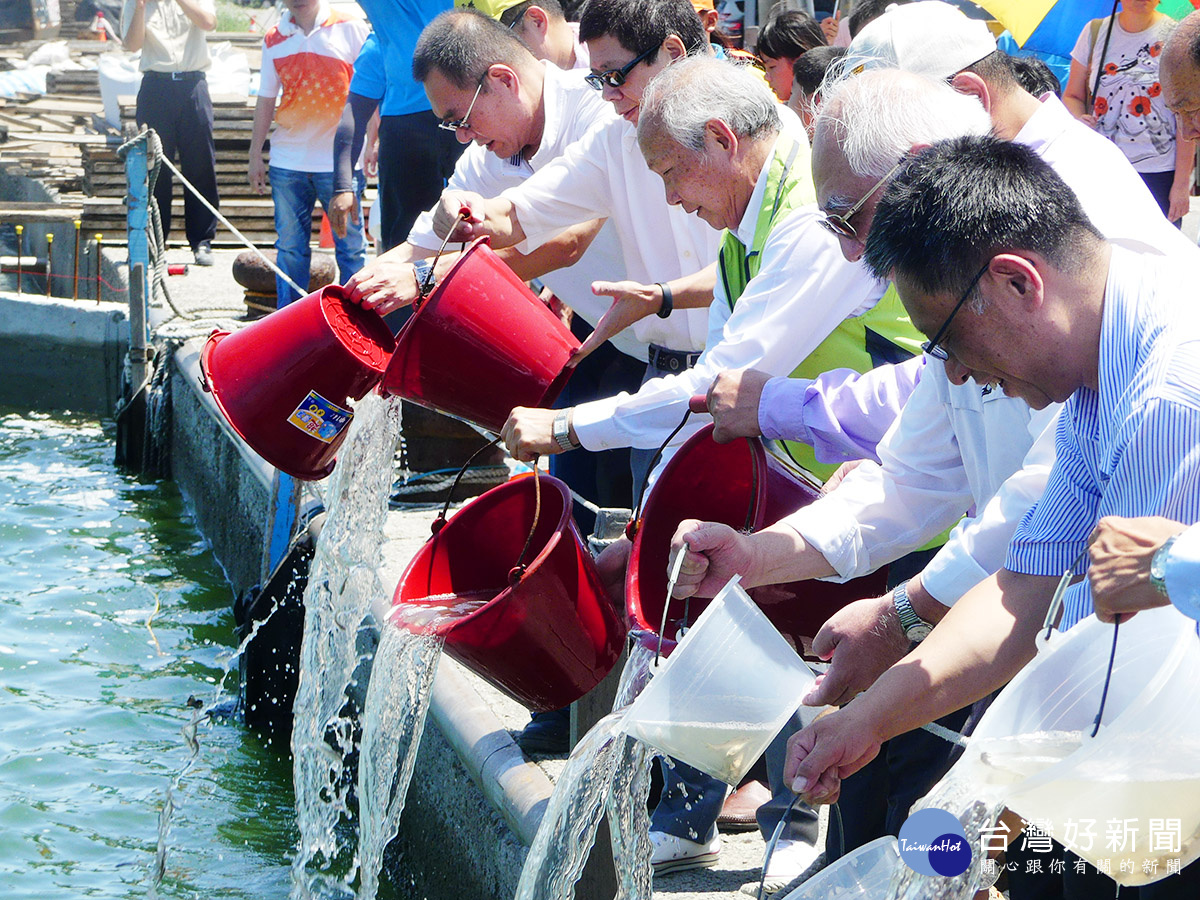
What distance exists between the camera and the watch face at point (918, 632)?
2.06 metres

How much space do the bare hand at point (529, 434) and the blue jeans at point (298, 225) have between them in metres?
4.42

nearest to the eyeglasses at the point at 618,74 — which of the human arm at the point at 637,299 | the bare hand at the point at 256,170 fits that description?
the human arm at the point at 637,299

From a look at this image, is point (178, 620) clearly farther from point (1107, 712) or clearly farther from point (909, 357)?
point (1107, 712)

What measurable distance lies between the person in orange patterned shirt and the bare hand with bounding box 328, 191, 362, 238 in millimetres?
54

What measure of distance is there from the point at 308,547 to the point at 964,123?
2.91 metres

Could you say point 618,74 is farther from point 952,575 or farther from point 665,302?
point 952,575

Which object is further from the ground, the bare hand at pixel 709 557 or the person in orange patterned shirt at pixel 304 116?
the bare hand at pixel 709 557

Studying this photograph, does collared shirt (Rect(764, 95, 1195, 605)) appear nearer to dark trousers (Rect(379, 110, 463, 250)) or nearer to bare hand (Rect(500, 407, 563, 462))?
bare hand (Rect(500, 407, 563, 462))

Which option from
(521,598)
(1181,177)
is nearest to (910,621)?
(521,598)

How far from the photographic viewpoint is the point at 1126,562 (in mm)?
1487

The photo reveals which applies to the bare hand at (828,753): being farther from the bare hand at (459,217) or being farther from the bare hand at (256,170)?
the bare hand at (256,170)

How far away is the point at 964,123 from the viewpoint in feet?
7.34

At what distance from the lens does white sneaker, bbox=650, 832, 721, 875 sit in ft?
9.40

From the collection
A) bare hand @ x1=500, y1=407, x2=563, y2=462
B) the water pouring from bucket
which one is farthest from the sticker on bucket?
the water pouring from bucket
